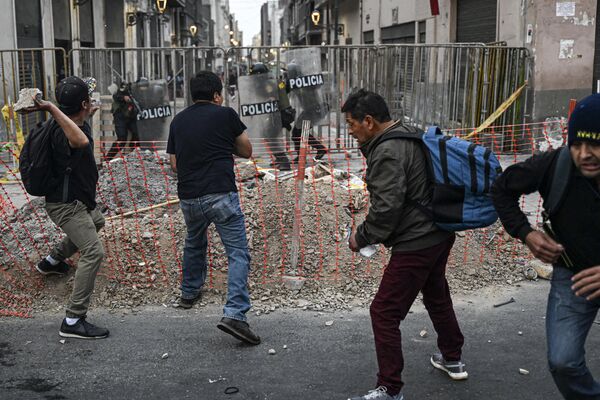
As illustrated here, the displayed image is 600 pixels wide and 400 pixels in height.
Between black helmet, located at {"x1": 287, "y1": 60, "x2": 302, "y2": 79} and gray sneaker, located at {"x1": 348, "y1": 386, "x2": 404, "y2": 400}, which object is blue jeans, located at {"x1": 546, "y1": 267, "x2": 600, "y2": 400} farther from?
black helmet, located at {"x1": 287, "y1": 60, "x2": 302, "y2": 79}

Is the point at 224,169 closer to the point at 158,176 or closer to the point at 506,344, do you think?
the point at 506,344

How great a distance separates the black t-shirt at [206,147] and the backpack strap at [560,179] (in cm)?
256

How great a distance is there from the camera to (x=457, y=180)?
402 cm

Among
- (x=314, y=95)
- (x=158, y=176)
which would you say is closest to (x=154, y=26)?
(x=314, y=95)

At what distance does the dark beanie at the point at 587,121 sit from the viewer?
300 centimetres

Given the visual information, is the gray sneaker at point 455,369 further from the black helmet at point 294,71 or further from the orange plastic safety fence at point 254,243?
the black helmet at point 294,71

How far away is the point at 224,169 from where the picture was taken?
5.23 metres

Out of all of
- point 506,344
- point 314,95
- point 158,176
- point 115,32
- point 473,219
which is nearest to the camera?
point 473,219

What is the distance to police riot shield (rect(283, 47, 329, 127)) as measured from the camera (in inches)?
511

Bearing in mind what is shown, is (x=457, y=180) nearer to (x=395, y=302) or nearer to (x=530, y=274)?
(x=395, y=302)

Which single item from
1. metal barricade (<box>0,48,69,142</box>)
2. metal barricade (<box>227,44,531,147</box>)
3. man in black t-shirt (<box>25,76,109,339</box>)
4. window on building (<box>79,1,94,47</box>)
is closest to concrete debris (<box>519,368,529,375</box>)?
man in black t-shirt (<box>25,76,109,339</box>)

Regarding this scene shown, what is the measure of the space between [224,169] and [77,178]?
1.07 m

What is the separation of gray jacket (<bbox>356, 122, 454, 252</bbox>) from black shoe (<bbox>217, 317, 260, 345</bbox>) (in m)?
1.38

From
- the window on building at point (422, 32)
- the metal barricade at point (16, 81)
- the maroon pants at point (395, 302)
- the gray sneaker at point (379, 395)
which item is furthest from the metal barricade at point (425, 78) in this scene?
the gray sneaker at point (379, 395)
